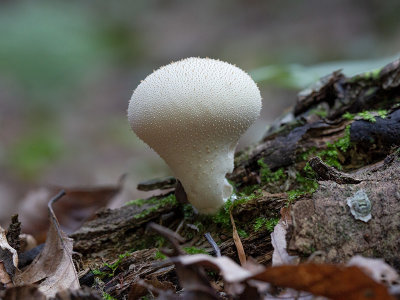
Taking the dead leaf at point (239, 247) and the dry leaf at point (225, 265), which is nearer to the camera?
the dry leaf at point (225, 265)

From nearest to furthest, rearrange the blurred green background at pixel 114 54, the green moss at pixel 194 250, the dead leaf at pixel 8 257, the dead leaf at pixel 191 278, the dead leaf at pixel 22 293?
the dead leaf at pixel 191 278 < the dead leaf at pixel 22 293 < the dead leaf at pixel 8 257 < the green moss at pixel 194 250 < the blurred green background at pixel 114 54

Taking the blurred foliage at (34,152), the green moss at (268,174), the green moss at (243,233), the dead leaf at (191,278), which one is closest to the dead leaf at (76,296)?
the dead leaf at (191,278)

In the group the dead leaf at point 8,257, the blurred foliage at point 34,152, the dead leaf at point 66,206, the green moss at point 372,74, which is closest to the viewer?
the dead leaf at point 8,257

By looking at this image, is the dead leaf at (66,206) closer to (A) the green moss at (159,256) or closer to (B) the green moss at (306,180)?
(A) the green moss at (159,256)

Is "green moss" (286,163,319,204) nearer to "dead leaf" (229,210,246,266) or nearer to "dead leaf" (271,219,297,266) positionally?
"dead leaf" (229,210,246,266)

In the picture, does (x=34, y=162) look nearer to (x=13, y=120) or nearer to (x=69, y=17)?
(x=13, y=120)

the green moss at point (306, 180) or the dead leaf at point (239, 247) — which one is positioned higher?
the green moss at point (306, 180)
